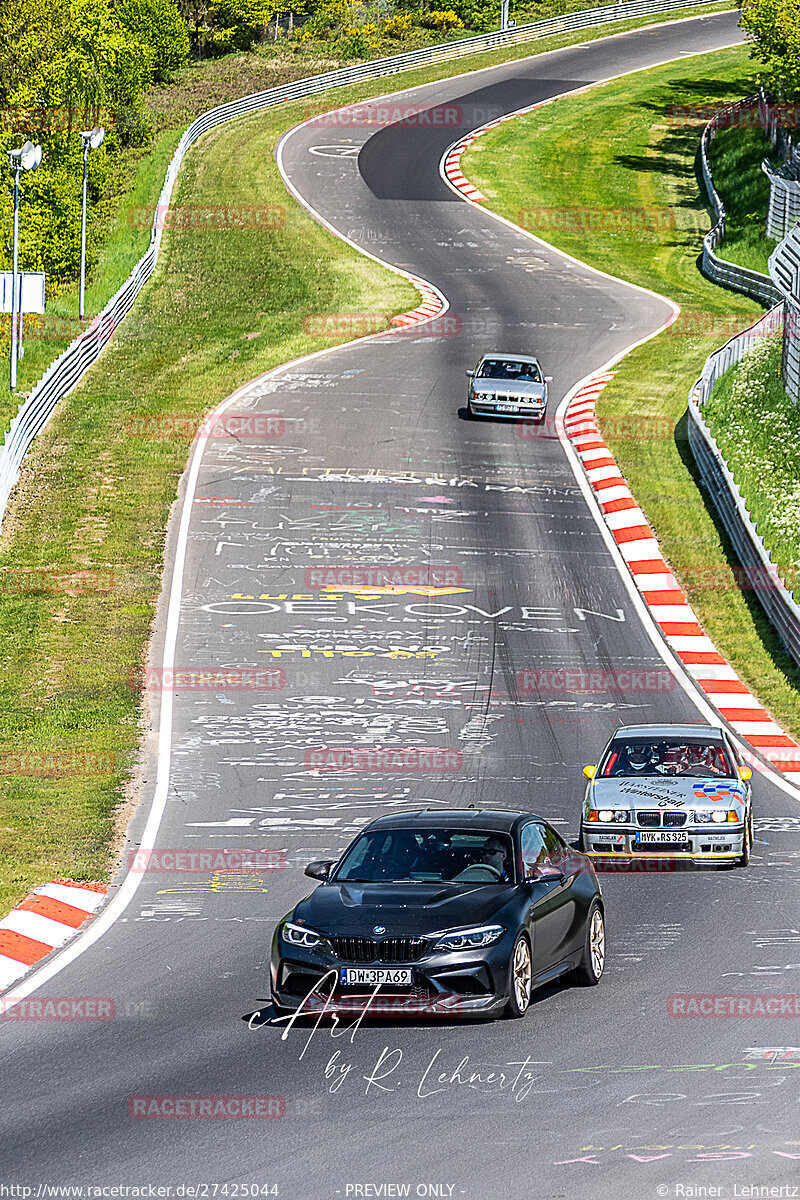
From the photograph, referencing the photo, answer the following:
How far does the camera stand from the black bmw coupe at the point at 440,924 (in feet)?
35.7

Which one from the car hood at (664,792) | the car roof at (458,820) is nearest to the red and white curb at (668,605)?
the car hood at (664,792)

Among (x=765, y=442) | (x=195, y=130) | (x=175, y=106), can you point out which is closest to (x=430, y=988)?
(x=765, y=442)

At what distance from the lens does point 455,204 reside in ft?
230

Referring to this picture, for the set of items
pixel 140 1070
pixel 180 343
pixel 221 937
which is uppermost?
pixel 140 1070

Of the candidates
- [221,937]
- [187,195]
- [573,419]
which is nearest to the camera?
[221,937]

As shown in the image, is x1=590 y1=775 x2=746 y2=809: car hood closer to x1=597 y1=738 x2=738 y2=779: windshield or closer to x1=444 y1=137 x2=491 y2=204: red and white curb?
x1=597 y1=738 x2=738 y2=779: windshield

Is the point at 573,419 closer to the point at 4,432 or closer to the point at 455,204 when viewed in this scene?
the point at 4,432

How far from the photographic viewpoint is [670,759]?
60.6 feet

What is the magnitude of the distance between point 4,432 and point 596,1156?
30069 millimetres

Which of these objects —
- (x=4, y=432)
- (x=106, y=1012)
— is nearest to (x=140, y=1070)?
(x=106, y=1012)

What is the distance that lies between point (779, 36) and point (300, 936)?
61.2 m

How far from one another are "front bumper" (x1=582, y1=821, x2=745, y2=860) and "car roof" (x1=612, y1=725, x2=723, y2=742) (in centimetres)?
174

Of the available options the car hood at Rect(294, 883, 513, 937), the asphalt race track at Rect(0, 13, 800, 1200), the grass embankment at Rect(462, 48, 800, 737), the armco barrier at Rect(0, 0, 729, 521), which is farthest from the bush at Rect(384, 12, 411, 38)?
the car hood at Rect(294, 883, 513, 937)
